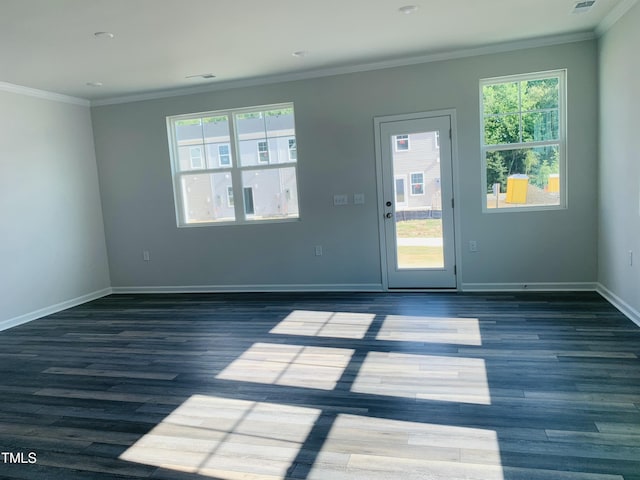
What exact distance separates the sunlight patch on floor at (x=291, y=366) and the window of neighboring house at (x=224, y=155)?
2.86 meters

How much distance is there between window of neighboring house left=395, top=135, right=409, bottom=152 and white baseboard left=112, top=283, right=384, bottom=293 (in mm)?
1641

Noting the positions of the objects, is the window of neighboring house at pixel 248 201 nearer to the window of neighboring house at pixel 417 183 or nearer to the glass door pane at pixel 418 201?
the glass door pane at pixel 418 201

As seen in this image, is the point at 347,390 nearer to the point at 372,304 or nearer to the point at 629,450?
the point at 629,450

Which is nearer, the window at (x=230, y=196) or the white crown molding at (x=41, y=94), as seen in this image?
the white crown molding at (x=41, y=94)

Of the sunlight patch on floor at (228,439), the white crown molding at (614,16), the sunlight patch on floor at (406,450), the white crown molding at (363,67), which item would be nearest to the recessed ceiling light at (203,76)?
the white crown molding at (363,67)

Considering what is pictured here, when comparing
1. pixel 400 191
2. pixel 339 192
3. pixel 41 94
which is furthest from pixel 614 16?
pixel 41 94

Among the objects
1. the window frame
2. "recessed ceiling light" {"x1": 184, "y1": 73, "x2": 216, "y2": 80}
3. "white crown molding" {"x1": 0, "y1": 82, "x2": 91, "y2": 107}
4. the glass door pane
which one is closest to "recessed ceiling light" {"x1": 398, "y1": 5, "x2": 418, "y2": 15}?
the glass door pane

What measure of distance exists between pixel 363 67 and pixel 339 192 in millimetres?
1462

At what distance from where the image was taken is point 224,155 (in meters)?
5.71

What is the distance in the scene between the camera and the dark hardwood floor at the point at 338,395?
6.77 ft

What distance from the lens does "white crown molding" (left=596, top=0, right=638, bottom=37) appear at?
358 cm

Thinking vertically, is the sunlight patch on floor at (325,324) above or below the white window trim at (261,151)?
below

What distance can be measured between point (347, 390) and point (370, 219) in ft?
9.10

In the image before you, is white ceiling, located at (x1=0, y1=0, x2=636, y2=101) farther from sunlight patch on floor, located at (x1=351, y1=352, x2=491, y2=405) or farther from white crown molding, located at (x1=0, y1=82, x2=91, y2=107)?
sunlight patch on floor, located at (x1=351, y1=352, x2=491, y2=405)
